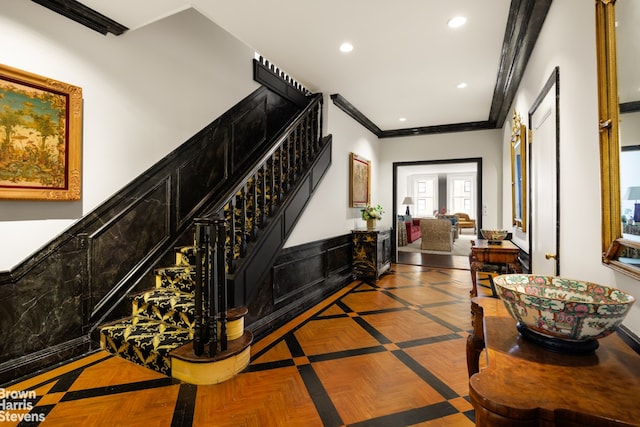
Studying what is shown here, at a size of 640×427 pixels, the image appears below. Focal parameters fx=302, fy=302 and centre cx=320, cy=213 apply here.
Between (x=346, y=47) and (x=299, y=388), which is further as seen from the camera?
(x=346, y=47)

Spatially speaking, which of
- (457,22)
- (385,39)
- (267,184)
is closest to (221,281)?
(267,184)

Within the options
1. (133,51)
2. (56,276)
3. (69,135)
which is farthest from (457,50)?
(56,276)

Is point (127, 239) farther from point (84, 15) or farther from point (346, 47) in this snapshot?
point (346, 47)

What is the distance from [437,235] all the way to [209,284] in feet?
26.3

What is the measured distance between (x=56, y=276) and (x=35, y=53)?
167cm

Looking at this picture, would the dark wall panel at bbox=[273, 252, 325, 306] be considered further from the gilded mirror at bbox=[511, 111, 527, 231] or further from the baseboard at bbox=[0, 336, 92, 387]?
the gilded mirror at bbox=[511, 111, 527, 231]

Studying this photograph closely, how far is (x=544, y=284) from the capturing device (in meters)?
1.23

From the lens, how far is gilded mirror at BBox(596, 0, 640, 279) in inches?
42.6

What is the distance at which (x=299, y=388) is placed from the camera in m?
2.09

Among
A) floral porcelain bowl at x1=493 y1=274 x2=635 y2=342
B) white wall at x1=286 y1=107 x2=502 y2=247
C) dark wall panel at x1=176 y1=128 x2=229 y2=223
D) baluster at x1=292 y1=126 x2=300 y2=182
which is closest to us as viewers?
floral porcelain bowl at x1=493 y1=274 x2=635 y2=342

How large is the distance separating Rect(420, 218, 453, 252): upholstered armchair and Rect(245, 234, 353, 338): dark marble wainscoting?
4.93 metres

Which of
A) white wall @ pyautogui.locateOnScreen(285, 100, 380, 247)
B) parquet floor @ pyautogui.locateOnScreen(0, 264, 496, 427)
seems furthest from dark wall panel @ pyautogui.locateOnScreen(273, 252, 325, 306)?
parquet floor @ pyautogui.locateOnScreen(0, 264, 496, 427)

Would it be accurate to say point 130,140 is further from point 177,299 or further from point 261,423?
point 261,423

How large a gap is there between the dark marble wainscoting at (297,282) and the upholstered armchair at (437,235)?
4929mm
